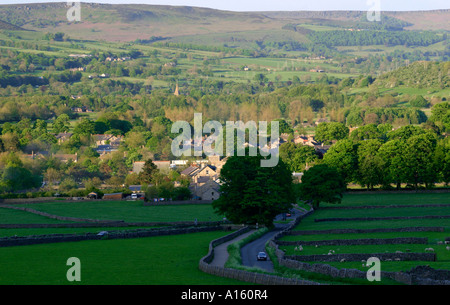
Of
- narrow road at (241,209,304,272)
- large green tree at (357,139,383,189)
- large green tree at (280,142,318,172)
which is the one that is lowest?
large green tree at (280,142,318,172)

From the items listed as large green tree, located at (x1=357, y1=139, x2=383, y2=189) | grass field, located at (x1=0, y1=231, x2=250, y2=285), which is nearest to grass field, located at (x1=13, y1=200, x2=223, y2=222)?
grass field, located at (x1=0, y1=231, x2=250, y2=285)

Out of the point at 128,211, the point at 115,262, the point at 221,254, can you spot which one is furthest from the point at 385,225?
the point at 128,211

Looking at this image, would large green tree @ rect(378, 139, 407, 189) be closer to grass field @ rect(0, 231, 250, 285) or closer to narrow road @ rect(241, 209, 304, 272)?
narrow road @ rect(241, 209, 304, 272)

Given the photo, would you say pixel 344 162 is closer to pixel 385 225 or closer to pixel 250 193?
pixel 385 225

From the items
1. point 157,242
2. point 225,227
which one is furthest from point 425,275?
point 225,227
